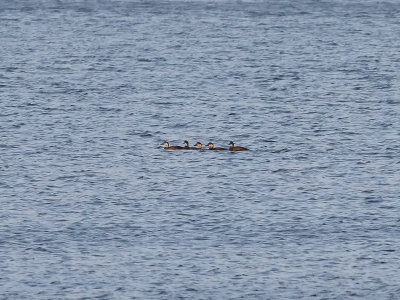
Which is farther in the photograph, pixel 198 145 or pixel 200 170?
pixel 198 145

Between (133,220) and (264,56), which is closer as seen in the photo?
(133,220)

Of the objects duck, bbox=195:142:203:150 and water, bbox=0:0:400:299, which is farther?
duck, bbox=195:142:203:150

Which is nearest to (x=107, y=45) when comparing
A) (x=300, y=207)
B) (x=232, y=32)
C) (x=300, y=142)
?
(x=232, y=32)

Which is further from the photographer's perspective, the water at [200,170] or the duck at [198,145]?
the duck at [198,145]

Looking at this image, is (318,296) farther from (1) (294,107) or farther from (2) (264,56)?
(2) (264,56)

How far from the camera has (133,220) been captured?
139ft

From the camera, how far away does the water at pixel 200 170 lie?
36.7 m

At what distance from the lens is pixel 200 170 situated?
1993 inches

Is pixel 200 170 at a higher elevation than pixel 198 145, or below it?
below

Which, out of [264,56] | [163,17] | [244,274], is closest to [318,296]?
[244,274]

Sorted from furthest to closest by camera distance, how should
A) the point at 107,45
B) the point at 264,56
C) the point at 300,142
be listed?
the point at 107,45 < the point at 264,56 < the point at 300,142

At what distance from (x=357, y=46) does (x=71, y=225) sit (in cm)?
5776

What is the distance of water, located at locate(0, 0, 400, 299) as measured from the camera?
3666 cm

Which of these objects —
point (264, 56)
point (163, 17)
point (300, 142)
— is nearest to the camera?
point (300, 142)
